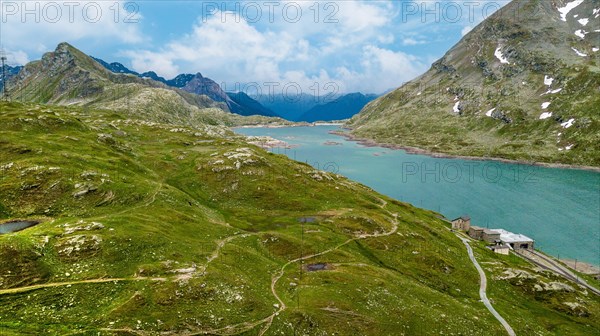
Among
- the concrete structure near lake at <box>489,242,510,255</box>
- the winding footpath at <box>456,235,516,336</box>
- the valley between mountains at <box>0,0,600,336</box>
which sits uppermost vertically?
the valley between mountains at <box>0,0,600,336</box>

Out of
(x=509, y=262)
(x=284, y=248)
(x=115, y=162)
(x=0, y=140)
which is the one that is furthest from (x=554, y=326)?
(x=0, y=140)

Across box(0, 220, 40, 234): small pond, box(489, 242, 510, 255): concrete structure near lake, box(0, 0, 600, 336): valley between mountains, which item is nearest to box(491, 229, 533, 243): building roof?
box(489, 242, 510, 255): concrete structure near lake

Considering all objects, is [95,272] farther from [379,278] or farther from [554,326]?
[554,326]

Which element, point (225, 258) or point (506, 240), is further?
point (506, 240)

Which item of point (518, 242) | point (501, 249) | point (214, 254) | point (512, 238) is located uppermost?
point (214, 254)

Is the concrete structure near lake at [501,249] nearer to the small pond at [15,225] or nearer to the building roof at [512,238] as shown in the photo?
the building roof at [512,238]

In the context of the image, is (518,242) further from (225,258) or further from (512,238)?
(225,258)

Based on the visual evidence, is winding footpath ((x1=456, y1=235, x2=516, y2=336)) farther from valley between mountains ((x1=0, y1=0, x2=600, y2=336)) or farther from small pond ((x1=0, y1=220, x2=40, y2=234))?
small pond ((x1=0, y1=220, x2=40, y2=234))

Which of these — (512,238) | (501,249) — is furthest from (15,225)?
(512,238)

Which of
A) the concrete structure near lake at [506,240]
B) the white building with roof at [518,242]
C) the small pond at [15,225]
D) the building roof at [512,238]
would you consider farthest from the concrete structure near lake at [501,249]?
the small pond at [15,225]
